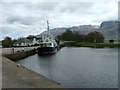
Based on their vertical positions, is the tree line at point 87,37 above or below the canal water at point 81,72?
above

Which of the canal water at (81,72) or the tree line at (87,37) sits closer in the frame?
the canal water at (81,72)

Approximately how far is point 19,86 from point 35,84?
0.88m

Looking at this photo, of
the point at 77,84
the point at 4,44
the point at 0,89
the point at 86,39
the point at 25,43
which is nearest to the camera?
the point at 0,89

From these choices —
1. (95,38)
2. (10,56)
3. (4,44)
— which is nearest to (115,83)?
(10,56)

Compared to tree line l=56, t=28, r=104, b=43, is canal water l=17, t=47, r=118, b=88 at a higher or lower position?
lower

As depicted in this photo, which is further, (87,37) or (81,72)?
(87,37)

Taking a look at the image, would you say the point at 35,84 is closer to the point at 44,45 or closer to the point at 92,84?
the point at 92,84

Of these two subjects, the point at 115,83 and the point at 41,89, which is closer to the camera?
the point at 41,89

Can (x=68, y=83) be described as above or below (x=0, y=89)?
below

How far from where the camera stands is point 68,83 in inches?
476

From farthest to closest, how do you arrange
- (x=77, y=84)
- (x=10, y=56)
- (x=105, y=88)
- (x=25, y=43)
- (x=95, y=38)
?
(x=95, y=38)
(x=25, y=43)
(x=10, y=56)
(x=77, y=84)
(x=105, y=88)

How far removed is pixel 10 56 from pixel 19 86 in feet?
71.2

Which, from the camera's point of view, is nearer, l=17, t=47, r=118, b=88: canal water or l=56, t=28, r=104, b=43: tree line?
l=17, t=47, r=118, b=88: canal water

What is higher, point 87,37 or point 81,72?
point 87,37
